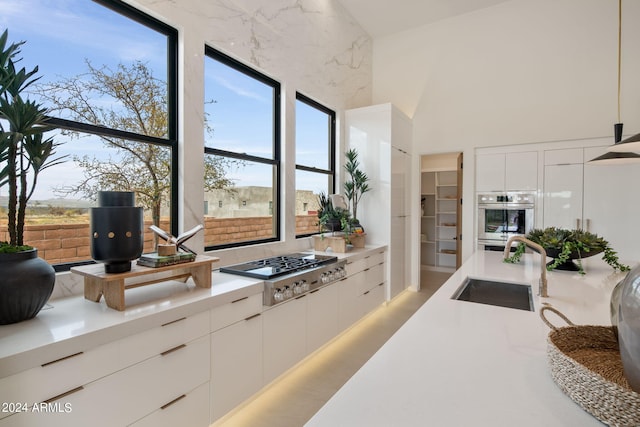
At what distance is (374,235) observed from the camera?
440cm

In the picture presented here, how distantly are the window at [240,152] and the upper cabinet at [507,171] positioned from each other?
10.3 ft

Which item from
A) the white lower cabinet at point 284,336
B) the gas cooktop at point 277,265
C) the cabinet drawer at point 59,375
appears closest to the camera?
the cabinet drawer at point 59,375

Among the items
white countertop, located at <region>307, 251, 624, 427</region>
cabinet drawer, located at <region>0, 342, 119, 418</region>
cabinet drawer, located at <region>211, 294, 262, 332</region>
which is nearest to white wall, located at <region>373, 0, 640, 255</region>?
white countertop, located at <region>307, 251, 624, 427</region>

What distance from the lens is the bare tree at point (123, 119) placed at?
6.09 feet

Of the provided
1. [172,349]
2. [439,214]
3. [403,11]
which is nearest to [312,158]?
[403,11]

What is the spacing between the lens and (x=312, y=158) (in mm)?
4027

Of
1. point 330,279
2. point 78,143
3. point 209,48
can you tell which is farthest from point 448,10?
point 78,143

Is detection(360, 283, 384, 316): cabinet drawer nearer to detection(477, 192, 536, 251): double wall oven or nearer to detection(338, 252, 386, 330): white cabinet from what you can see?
detection(338, 252, 386, 330): white cabinet

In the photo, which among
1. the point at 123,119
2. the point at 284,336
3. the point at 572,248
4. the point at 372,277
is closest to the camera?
the point at 123,119

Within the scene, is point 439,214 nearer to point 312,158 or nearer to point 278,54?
point 312,158

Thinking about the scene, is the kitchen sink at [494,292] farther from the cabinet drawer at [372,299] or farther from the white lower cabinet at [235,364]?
the cabinet drawer at [372,299]

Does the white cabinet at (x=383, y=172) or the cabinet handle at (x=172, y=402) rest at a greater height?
the white cabinet at (x=383, y=172)

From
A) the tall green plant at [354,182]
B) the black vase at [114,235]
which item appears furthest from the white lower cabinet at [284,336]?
the tall green plant at [354,182]

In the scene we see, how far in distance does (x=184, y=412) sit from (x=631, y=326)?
1.85 m
